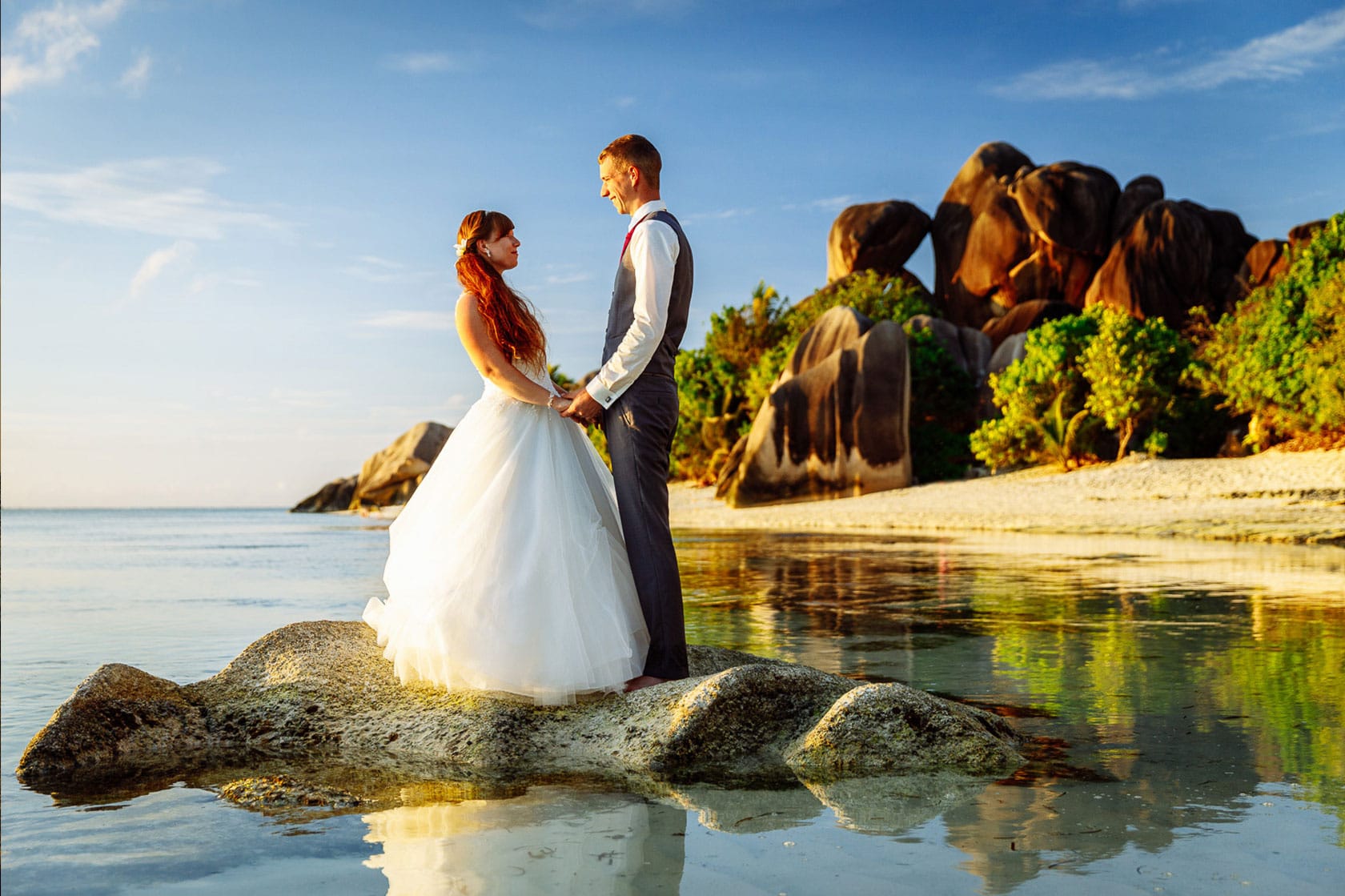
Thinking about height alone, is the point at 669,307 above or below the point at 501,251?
below

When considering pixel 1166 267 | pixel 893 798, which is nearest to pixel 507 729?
pixel 893 798

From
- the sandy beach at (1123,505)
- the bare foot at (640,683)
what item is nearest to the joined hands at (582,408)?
the bare foot at (640,683)

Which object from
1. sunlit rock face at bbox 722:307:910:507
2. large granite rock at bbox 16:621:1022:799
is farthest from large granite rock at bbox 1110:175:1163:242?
large granite rock at bbox 16:621:1022:799

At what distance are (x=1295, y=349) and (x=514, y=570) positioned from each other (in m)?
30.5

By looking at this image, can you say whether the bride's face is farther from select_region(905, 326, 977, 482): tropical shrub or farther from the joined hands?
select_region(905, 326, 977, 482): tropical shrub

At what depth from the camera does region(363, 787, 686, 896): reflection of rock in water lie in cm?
265

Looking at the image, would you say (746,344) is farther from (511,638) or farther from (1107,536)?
(511,638)

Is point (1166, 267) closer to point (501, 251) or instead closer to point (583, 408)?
point (501, 251)

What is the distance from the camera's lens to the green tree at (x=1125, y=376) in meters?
33.8

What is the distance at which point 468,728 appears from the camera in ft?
13.7

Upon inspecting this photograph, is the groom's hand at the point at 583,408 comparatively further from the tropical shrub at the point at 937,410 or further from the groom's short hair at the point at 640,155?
the tropical shrub at the point at 937,410

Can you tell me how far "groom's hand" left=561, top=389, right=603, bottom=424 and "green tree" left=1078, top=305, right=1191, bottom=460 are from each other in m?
32.1

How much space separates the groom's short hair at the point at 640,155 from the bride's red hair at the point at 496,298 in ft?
1.90

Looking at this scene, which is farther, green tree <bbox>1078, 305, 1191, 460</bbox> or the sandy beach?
green tree <bbox>1078, 305, 1191, 460</bbox>
